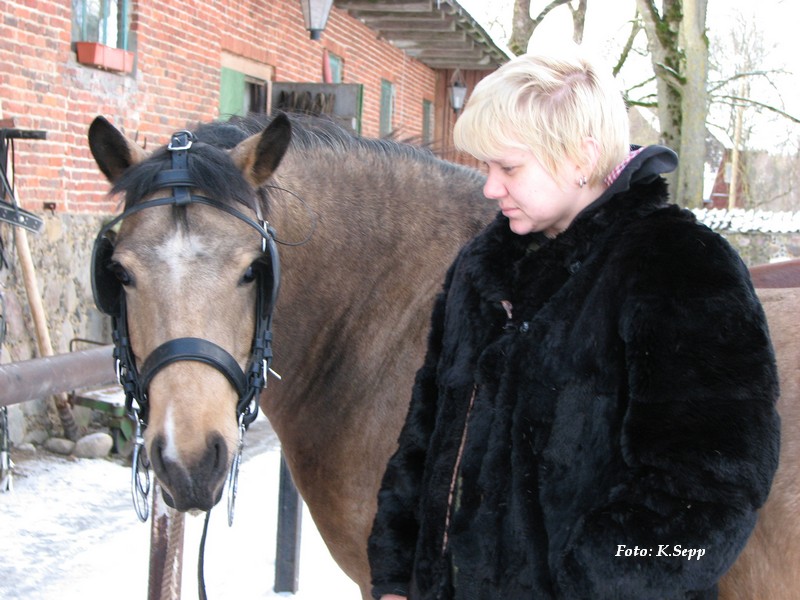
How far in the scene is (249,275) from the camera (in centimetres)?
226

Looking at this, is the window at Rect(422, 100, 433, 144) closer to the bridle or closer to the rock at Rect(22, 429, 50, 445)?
the rock at Rect(22, 429, 50, 445)

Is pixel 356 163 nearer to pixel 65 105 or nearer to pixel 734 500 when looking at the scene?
pixel 734 500

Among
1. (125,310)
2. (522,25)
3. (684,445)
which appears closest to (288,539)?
(125,310)

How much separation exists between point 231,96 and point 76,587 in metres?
6.03

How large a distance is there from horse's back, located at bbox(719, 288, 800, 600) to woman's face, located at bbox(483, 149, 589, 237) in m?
0.67

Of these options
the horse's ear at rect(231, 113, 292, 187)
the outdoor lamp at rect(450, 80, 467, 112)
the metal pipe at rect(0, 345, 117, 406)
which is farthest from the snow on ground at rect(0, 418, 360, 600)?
the outdoor lamp at rect(450, 80, 467, 112)

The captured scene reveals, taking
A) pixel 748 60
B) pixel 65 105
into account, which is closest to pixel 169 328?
pixel 65 105

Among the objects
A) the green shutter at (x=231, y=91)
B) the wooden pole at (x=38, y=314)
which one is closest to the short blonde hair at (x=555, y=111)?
the wooden pole at (x=38, y=314)

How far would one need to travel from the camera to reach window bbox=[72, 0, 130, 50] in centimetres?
645

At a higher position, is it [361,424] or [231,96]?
[231,96]

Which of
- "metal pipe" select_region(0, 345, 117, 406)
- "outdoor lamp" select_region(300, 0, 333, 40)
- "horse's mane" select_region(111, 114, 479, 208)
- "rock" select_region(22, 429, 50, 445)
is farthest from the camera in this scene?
"outdoor lamp" select_region(300, 0, 333, 40)

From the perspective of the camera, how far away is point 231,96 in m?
8.84

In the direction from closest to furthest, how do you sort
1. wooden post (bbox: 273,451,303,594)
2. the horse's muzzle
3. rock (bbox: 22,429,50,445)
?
the horse's muzzle
wooden post (bbox: 273,451,303,594)
rock (bbox: 22,429,50,445)

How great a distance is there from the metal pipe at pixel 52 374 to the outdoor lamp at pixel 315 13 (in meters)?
5.74
